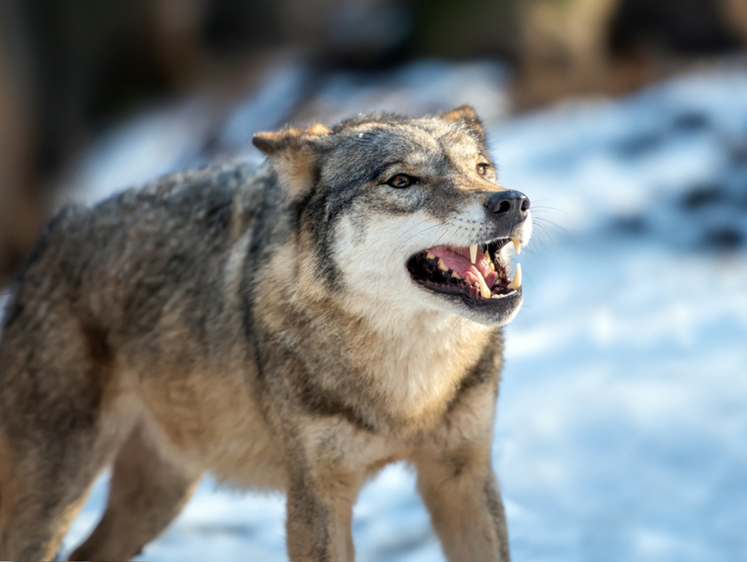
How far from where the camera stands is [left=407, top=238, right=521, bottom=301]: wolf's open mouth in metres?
3.14

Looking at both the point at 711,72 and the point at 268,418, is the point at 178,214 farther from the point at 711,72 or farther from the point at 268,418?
the point at 711,72

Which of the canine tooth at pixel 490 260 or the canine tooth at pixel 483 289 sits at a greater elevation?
the canine tooth at pixel 490 260

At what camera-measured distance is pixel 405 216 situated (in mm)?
3246

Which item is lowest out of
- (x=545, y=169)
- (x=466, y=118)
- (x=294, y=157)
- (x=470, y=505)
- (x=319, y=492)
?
(x=319, y=492)

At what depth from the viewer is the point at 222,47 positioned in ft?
47.3

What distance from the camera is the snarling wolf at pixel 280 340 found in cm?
327

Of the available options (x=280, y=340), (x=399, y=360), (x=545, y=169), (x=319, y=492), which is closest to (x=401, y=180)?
(x=399, y=360)

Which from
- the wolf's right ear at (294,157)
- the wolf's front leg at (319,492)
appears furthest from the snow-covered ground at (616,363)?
the wolf's right ear at (294,157)

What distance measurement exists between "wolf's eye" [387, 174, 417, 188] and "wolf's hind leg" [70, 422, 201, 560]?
209 centimetres

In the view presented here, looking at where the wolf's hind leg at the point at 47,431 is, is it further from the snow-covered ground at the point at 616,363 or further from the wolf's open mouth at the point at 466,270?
the wolf's open mouth at the point at 466,270

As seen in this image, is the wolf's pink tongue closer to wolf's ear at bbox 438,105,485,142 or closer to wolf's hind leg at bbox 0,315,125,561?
wolf's ear at bbox 438,105,485,142

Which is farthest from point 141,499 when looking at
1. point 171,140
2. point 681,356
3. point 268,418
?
point 171,140

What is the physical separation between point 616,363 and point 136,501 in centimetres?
386

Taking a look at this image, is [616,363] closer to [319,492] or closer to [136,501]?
[136,501]
